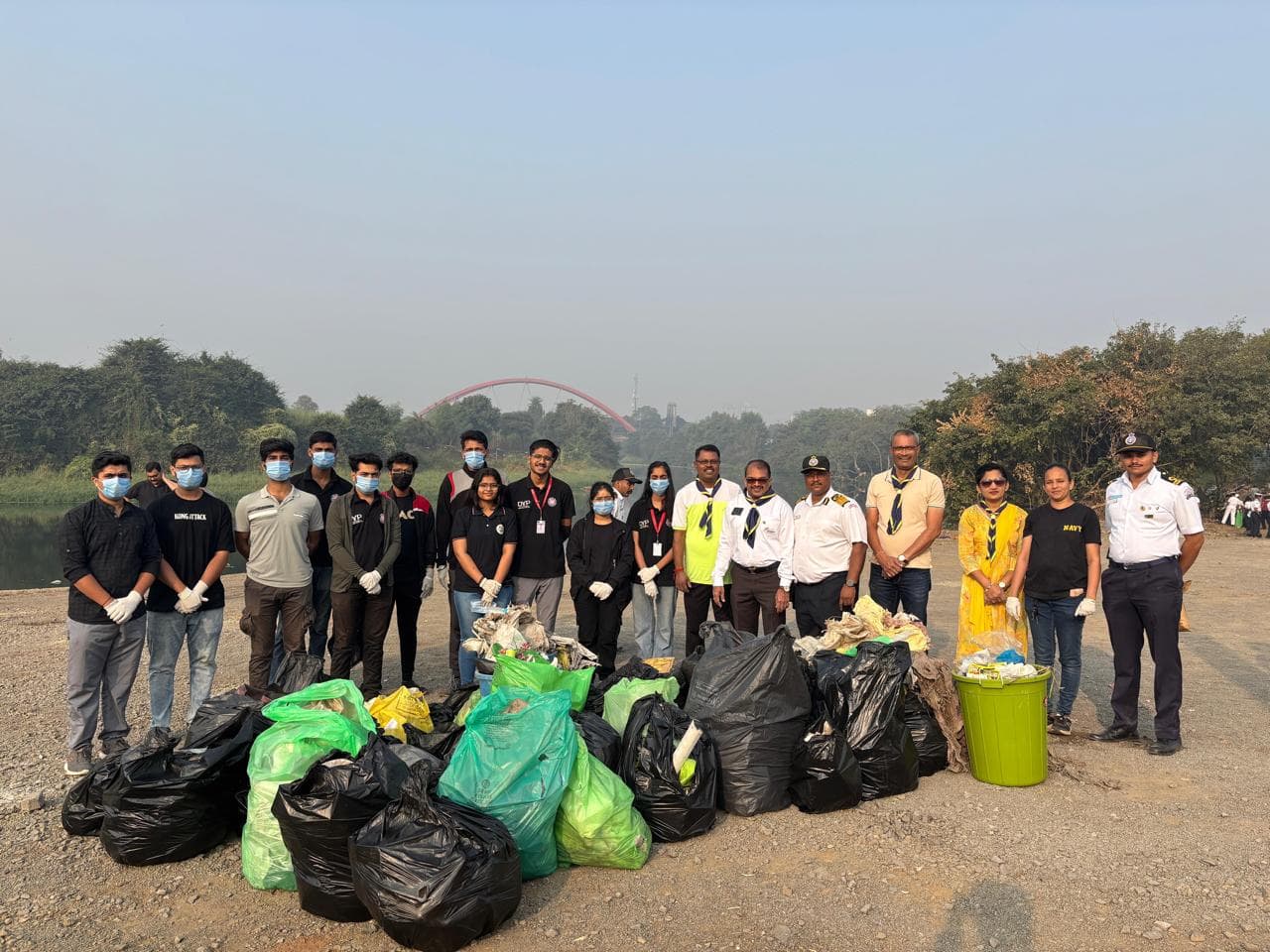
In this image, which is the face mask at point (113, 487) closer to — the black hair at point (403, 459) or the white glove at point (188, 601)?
the white glove at point (188, 601)

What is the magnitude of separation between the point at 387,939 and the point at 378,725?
52.5 inches

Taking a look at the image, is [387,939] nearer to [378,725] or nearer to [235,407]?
[378,725]

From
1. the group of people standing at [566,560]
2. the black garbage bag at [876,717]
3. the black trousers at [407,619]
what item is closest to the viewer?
the black garbage bag at [876,717]

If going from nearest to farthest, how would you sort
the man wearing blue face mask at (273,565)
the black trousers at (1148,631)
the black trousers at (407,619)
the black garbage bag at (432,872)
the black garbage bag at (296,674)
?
the black garbage bag at (432,872) → the black garbage bag at (296,674) → the black trousers at (1148,631) → the man wearing blue face mask at (273,565) → the black trousers at (407,619)

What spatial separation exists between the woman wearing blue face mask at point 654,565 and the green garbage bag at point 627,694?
6.06 feet

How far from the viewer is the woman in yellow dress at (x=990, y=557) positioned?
5.14 metres

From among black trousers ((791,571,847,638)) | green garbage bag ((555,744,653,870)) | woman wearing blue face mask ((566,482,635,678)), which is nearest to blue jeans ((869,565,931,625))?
black trousers ((791,571,847,638))

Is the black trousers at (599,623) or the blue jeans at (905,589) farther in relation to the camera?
the black trousers at (599,623)

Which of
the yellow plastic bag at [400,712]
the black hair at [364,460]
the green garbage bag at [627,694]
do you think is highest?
the black hair at [364,460]

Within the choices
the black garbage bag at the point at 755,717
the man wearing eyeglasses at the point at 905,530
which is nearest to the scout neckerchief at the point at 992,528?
the man wearing eyeglasses at the point at 905,530

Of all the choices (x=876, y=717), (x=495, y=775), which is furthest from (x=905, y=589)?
(x=495, y=775)

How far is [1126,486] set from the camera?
190 inches

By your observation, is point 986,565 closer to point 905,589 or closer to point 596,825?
point 905,589

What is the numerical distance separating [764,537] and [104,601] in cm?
377
